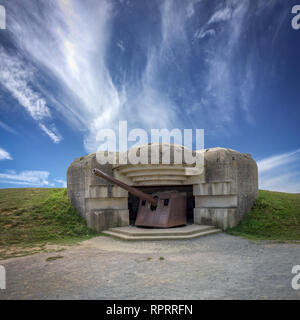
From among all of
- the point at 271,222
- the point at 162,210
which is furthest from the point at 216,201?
the point at 162,210

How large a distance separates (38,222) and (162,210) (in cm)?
449

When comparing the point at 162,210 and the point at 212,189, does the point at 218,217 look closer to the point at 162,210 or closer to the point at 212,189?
the point at 212,189

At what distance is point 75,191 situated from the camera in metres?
9.70

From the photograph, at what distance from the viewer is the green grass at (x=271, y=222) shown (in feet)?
24.7

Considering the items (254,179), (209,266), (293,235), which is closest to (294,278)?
(209,266)

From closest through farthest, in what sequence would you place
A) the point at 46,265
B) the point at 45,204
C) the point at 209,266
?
the point at 209,266, the point at 46,265, the point at 45,204

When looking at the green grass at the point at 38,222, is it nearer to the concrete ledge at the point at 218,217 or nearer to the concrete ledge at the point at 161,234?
the concrete ledge at the point at 161,234

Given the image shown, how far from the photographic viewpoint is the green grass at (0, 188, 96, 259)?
7223mm

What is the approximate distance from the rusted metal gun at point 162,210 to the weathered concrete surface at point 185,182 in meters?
0.56

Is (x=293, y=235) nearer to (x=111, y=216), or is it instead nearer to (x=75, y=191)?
(x=111, y=216)

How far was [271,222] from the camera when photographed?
827 centimetres

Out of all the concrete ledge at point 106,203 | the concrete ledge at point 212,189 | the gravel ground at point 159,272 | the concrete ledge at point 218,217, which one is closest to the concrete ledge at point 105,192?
the concrete ledge at point 106,203

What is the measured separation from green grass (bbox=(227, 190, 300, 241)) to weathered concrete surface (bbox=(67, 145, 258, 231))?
0.33 meters

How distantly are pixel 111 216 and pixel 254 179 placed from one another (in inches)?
240
